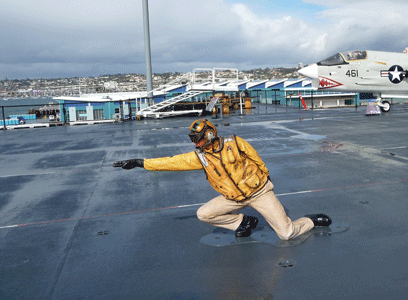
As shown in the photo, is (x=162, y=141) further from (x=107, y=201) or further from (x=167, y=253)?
(x=167, y=253)

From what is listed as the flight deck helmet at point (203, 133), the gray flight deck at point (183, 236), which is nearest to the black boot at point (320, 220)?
the gray flight deck at point (183, 236)

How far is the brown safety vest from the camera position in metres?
4.18

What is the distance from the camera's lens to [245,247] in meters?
4.32

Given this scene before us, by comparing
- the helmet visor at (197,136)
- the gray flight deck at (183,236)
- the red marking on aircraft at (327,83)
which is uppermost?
the red marking on aircraft at (327,83)

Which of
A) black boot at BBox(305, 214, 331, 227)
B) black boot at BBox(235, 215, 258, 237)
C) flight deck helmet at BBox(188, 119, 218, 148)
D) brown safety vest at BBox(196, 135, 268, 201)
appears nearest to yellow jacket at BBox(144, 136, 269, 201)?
brown safety vest at BBox(196, 135, 268, 201)

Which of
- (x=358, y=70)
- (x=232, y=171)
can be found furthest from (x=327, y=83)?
(x=232, y=171)

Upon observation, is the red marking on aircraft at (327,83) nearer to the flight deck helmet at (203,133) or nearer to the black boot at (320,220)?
the black boot at (320,220)

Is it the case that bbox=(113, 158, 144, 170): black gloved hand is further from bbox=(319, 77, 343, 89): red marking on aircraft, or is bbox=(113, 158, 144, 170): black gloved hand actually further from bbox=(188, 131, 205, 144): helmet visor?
bbox=(319, 77, 343, 89): red marking on aircraft

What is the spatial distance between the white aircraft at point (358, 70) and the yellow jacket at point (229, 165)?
588 inches

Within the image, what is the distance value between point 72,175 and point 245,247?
18.3 ft

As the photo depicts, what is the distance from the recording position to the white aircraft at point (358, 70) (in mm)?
17875

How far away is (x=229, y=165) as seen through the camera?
4.19 metres

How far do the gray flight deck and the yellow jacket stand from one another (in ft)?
2.38

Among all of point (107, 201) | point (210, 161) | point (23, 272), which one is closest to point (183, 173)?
point (107, 201)
